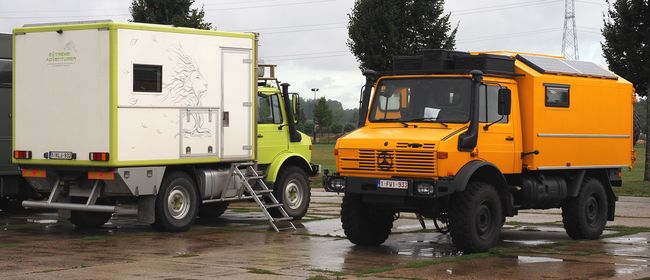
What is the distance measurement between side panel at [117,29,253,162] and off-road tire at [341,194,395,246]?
3470 millimetres

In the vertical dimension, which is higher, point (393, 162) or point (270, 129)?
point (270, 129)

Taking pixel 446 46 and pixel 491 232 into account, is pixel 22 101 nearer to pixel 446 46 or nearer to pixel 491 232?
pixel 491 232

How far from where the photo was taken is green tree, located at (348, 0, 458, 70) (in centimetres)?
3231

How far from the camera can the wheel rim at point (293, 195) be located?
20.3 metres

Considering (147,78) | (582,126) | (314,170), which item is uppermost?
(147,78)

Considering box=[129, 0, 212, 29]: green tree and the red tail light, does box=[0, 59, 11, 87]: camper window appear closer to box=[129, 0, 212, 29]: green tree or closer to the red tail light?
the red tail light

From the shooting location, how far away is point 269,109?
66.7ft

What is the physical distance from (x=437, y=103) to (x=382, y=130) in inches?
33.3

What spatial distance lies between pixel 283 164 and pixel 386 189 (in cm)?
616

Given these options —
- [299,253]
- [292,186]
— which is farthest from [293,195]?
[299,253]

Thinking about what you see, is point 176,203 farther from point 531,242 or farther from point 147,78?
point 531,242

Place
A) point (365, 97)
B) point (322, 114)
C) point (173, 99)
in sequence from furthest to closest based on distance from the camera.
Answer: point (322, 114) < point (173, 99) < point (365, 97)

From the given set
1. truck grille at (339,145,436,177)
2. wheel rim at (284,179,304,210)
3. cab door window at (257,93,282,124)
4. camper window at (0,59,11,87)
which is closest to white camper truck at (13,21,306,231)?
cab door window at (257,93,282,124)

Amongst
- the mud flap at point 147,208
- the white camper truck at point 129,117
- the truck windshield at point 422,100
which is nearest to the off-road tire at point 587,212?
the truck windshield at point 422,100
